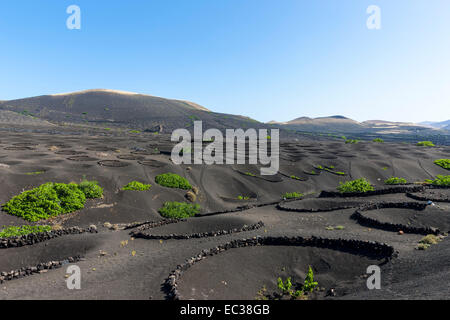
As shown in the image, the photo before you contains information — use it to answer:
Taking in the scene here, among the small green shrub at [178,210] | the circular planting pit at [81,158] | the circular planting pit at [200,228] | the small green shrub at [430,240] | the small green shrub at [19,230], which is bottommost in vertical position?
the small green shrub at [178,210]

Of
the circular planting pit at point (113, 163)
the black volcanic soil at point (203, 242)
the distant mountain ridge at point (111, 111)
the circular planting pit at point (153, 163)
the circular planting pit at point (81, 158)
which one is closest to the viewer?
the black volcanic soil at point (203, 242)


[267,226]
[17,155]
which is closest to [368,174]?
[267,226]

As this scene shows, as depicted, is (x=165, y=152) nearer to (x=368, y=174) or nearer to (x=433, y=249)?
(x=368, y=174)

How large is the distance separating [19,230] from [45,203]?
3613 millimetres

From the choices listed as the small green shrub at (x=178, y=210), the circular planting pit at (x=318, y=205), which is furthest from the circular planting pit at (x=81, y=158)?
the circular planting pit at (x=318, y=205)

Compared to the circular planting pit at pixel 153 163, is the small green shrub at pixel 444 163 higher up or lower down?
lower down

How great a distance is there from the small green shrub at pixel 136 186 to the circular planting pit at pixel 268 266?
647 inches

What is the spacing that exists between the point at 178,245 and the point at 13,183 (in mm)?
18302

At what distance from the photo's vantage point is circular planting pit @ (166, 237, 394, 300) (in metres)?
10.7

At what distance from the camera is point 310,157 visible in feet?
183

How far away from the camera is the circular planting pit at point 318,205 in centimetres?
2406

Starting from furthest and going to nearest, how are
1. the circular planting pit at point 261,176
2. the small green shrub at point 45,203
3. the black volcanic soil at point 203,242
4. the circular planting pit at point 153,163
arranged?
the circular planting pit at point 261,176, the circular planting pit at point 153,163, the small green shrub at point 45,203, the black volcanic soil at point 203,242

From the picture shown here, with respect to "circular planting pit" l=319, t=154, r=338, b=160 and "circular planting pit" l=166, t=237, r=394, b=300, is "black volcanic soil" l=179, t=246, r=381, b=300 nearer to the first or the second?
"circular planting pit" l=166, t=237, r=394, b=300

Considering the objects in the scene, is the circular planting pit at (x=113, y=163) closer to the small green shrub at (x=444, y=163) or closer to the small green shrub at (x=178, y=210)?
the small green shrub at (x=178, y=210)
